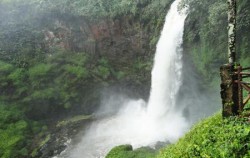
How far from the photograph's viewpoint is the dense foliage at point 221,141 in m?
8.06

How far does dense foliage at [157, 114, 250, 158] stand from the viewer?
8.06 meters

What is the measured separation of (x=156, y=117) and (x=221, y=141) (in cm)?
1682

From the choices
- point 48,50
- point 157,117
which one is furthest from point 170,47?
point 48,50

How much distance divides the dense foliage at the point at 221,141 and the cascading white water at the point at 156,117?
10.1 metres

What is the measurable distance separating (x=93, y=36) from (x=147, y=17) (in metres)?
5.45

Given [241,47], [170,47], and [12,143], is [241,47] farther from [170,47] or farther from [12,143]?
[12,143]

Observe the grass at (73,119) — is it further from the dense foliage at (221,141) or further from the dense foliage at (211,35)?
the dense foliage at (221,141)

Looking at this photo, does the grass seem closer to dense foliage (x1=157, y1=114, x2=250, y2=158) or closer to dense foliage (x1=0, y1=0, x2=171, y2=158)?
dense foliage (x1=0, y1=0, x2=171, y2=158)

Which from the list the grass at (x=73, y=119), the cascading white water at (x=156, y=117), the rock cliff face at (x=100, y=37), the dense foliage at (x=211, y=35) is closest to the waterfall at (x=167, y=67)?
the cascading white water at (x=156, y=117)

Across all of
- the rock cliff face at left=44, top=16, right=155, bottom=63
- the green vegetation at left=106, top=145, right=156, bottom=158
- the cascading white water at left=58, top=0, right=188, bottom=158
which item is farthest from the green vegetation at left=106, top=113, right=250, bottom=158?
the rock cliff face at left=44, top=16, right=155, bottom=63

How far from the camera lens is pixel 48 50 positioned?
30344 mm

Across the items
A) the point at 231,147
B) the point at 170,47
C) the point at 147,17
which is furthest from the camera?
the point at 147,17

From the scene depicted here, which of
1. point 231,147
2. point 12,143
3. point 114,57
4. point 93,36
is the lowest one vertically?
point 12,143

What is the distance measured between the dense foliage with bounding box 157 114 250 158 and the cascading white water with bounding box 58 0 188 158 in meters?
10.1
